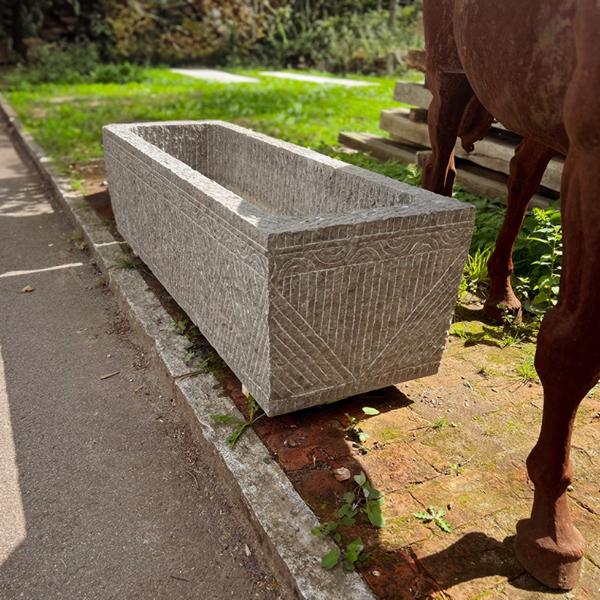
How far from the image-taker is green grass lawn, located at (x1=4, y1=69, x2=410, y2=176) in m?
7.24

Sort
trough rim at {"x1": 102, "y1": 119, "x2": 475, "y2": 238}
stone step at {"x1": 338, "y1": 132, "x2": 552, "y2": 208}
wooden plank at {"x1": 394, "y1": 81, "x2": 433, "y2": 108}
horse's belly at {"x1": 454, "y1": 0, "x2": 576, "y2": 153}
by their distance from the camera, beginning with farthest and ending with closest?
wooden plank at {"x1": 394, "y1": 81, "x2": 433, "y2": 108}
stone step at {"x1": 338, "y1": 132, "x2": 552, "y2": 208}
trough rim at {"x1": 102, "y1": 119, "x2": 475, "y2": 238}
horse's belly at {"x1": 454, "y1": 0, "x2": 576, "y2": 153}

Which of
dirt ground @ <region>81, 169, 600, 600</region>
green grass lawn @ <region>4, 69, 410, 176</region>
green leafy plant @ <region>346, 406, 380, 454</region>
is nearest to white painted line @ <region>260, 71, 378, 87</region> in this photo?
green grass lawn @ <region>4, 69, 410, 176</region>

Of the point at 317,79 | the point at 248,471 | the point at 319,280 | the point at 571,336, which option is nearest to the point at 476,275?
the point at 319,280

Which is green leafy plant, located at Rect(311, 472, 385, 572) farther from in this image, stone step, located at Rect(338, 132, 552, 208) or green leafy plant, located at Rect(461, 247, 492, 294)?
stone step, located at Rect(338, 132, 552, 208)

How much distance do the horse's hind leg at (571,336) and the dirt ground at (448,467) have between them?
0.46ft

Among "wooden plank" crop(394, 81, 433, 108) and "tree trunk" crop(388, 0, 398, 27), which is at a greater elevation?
"tree trunk" crop(388, 0, 398, 27)

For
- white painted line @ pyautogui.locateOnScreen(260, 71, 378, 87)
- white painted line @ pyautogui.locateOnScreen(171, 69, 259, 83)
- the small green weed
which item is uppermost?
white painted line @ pyautogui.locateOnScreen(260, 71, 378, 87)

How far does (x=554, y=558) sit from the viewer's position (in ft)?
5.44

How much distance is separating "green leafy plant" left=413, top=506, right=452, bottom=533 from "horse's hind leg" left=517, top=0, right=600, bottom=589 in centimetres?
22

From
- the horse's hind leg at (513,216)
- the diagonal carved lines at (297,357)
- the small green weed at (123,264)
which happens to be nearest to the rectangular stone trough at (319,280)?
the diagonal carved lines at (297,357)

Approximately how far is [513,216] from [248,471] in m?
1.84

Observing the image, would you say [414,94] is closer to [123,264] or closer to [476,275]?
[476,275]

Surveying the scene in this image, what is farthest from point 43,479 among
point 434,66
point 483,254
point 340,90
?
point 340,90

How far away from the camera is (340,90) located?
36.2ft
